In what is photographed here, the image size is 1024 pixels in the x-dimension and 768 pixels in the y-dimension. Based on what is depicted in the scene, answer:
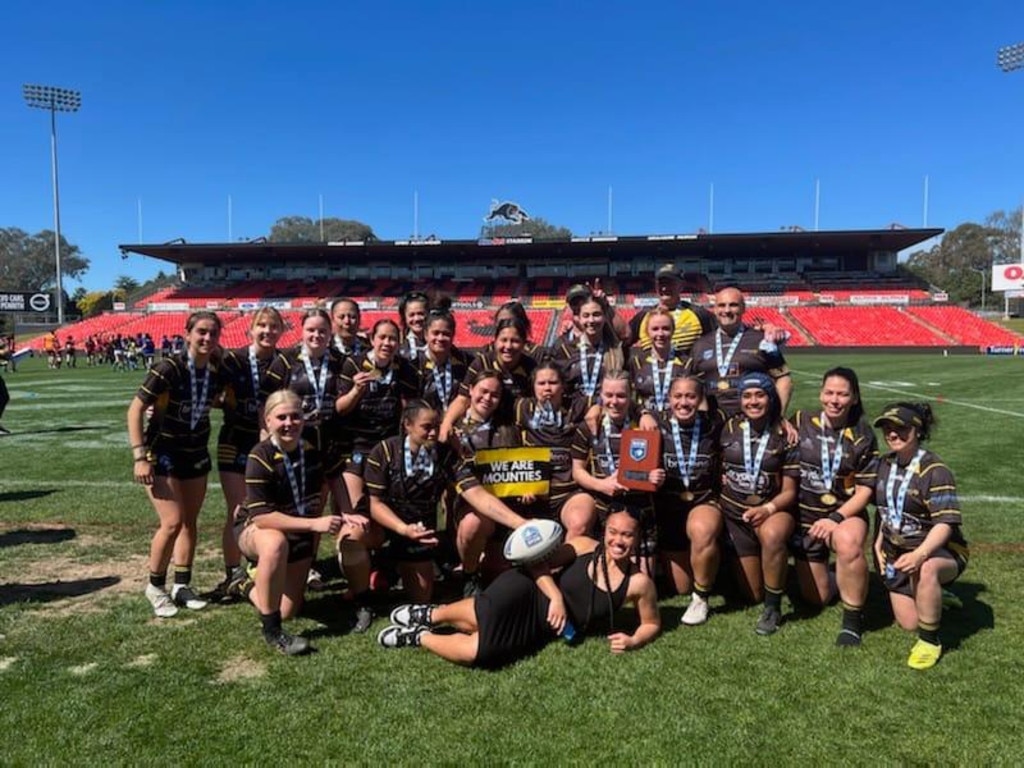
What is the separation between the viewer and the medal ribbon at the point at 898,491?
386cm

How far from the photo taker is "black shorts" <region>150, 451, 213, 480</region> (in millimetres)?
4379

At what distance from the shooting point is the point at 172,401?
439 cm

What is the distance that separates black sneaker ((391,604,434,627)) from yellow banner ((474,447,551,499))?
0.87 m

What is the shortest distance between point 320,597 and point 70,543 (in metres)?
2.73

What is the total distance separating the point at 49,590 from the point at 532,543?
3.49 m

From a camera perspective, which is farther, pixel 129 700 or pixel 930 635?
pixel 930 635

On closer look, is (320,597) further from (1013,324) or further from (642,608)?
(1013,324)

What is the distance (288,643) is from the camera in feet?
12.4

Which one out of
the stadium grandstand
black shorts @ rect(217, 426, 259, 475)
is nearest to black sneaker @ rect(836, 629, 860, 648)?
black shorts @ rect(217, 426, 259, 475)

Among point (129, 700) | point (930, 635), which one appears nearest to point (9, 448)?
point (129, 700)

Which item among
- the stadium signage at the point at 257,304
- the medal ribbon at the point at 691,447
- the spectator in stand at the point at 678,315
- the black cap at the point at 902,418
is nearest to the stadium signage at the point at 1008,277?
the stadium signage at the point at 257,304

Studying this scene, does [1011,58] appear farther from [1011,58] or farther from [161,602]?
[161,602]

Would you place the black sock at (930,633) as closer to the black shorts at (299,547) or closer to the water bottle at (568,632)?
the water bottle at (568,632)

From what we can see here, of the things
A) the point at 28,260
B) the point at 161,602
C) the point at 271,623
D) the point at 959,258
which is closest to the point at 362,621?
the point at 271,623
